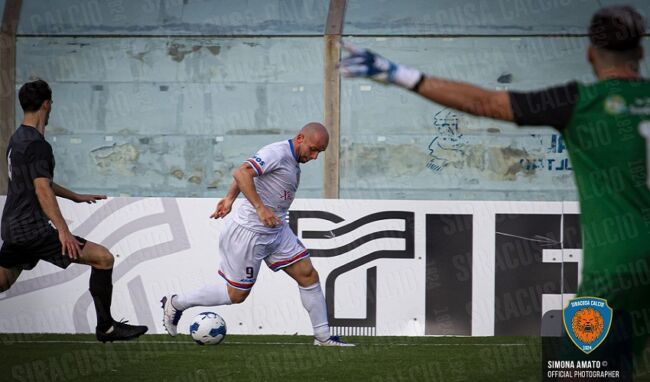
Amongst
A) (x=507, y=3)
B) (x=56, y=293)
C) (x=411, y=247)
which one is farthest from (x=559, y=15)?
(x=56, y=293)

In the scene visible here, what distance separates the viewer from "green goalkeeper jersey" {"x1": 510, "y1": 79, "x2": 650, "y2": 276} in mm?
3496

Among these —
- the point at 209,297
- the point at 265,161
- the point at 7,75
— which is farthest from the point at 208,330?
the point at 7,75

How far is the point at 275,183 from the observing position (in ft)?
30.1

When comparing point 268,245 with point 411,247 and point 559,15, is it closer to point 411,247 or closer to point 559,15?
point 411,247

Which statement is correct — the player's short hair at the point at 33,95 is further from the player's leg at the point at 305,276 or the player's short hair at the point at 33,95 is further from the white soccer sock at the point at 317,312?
the white soccer sock at the point at 317,312

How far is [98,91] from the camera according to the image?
11883 millimetres

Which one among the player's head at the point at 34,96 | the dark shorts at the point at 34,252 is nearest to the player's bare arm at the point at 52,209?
the dark shorts at the point at 34,252

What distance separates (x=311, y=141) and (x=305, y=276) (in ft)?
3.95

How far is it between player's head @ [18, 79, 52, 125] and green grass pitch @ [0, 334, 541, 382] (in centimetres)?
185

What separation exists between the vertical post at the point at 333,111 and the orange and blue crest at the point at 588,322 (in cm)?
784

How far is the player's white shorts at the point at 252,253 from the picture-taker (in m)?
9.20

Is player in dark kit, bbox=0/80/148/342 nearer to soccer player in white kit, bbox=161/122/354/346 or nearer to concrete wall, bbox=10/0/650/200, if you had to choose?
soccer player in white kit, bbox=161/122/354/346

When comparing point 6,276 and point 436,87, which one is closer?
point 436,87

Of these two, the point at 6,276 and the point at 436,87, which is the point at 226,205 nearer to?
the point at 6,276
